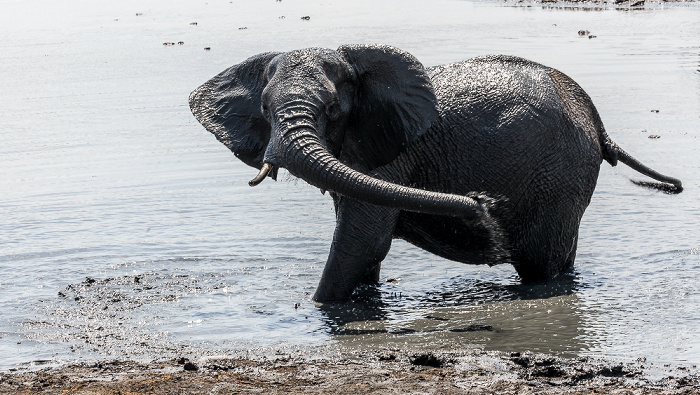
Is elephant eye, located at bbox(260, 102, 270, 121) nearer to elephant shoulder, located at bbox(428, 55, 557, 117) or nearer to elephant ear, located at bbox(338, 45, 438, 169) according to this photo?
elephant ear, located at bbox(338, 45, 438, 169)

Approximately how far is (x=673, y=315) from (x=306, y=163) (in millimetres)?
3336

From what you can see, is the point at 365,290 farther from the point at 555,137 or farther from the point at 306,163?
the point at 306,163

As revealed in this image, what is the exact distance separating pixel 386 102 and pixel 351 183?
1550 mm

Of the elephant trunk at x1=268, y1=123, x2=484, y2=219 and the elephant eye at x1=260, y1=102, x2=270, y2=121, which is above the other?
the elephant eye at x1=260, y1=102, x2=270, y2=121

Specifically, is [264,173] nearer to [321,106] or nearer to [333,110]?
[321,106]

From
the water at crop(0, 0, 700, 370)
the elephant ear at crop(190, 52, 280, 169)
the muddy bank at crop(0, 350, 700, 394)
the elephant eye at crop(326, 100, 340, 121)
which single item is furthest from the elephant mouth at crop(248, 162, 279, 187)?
the water at crop(0, 0, 700, 370)

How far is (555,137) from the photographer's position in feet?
28.4

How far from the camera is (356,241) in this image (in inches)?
329

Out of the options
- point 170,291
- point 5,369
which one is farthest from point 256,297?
point 5,369

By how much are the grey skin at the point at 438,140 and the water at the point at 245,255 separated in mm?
539

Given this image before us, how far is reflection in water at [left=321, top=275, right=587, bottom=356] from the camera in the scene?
779 centimetres

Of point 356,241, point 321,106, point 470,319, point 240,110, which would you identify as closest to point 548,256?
point 470,319

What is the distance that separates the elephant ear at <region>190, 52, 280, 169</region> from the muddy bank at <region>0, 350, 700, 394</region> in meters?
1.80

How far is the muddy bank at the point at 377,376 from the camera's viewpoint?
6500 millimetres
